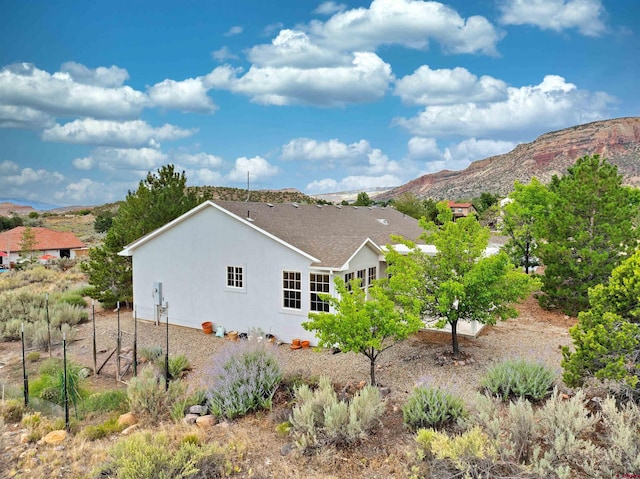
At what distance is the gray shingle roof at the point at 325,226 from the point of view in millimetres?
15375

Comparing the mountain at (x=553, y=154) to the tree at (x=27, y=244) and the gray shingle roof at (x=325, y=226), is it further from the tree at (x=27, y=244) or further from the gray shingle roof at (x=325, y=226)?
the tree at (x=27, y=244)

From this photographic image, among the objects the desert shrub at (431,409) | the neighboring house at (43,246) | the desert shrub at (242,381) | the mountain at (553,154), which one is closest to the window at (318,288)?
the desert shrub at (242,381)

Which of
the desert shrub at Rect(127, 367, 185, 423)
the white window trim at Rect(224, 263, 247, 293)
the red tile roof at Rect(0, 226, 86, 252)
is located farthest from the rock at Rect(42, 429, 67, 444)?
the red tile roof at Rect(0, 226, 86, 252)

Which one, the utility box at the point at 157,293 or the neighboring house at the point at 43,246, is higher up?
the neighboring house at the point at 43,246

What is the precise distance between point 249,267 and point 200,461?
9.52 meters

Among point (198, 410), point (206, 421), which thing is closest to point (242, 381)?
point (198, 410)

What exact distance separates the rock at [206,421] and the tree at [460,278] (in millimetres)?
5483

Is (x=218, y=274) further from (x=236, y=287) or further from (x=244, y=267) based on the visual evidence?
(x=244, y=267)

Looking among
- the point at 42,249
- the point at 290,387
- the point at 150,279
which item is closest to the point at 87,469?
the point at 290,387

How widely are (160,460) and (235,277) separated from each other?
10.2m

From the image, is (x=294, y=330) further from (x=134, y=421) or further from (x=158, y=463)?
(x=158, y=463)

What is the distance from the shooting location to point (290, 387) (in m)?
10.3

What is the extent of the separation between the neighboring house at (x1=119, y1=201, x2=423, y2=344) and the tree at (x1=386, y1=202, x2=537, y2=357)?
288cm

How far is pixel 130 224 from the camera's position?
70.8ft
